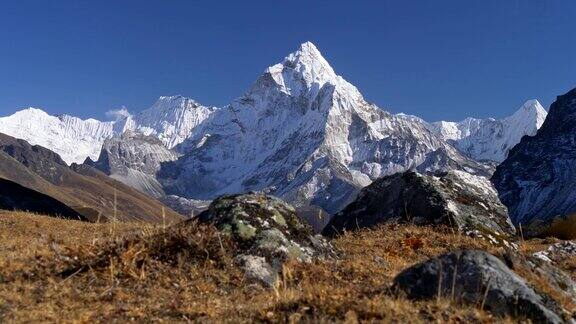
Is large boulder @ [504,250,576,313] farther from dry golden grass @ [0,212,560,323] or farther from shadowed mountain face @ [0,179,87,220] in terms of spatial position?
shadowed mountain face @ [0,179,87,220]

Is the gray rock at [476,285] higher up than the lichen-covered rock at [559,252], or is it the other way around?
the lichen-covered rock at [559,252]

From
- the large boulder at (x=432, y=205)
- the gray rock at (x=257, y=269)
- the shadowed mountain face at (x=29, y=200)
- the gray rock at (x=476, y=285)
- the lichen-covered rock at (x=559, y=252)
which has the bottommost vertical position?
the gray rock at (x=476, y=285)

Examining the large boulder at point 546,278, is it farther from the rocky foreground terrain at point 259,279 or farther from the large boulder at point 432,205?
the large boulder at point 432,205

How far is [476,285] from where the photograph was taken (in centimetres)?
845

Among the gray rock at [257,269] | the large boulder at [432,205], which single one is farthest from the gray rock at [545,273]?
the large boulder at [432,205]

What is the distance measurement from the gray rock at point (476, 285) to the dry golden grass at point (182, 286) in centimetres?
30

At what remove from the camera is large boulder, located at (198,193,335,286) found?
12281mm

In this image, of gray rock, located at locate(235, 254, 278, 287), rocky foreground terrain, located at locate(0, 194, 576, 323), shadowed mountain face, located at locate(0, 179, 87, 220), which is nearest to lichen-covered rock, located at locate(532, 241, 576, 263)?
rocky foreground terrain, located at locate(0, 194, 576, 323)

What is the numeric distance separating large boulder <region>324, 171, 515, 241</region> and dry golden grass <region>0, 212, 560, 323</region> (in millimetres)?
7770

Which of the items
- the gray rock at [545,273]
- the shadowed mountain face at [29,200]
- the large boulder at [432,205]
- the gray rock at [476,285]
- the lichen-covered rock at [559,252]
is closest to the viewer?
the gray rock at [476,285]

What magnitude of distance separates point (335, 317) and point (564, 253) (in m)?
14.2

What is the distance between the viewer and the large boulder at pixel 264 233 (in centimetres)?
1228

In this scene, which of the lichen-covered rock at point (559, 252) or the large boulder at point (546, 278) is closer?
the large boulder at point (546, 278)

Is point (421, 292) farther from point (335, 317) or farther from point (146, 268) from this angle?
point (146, 268)
